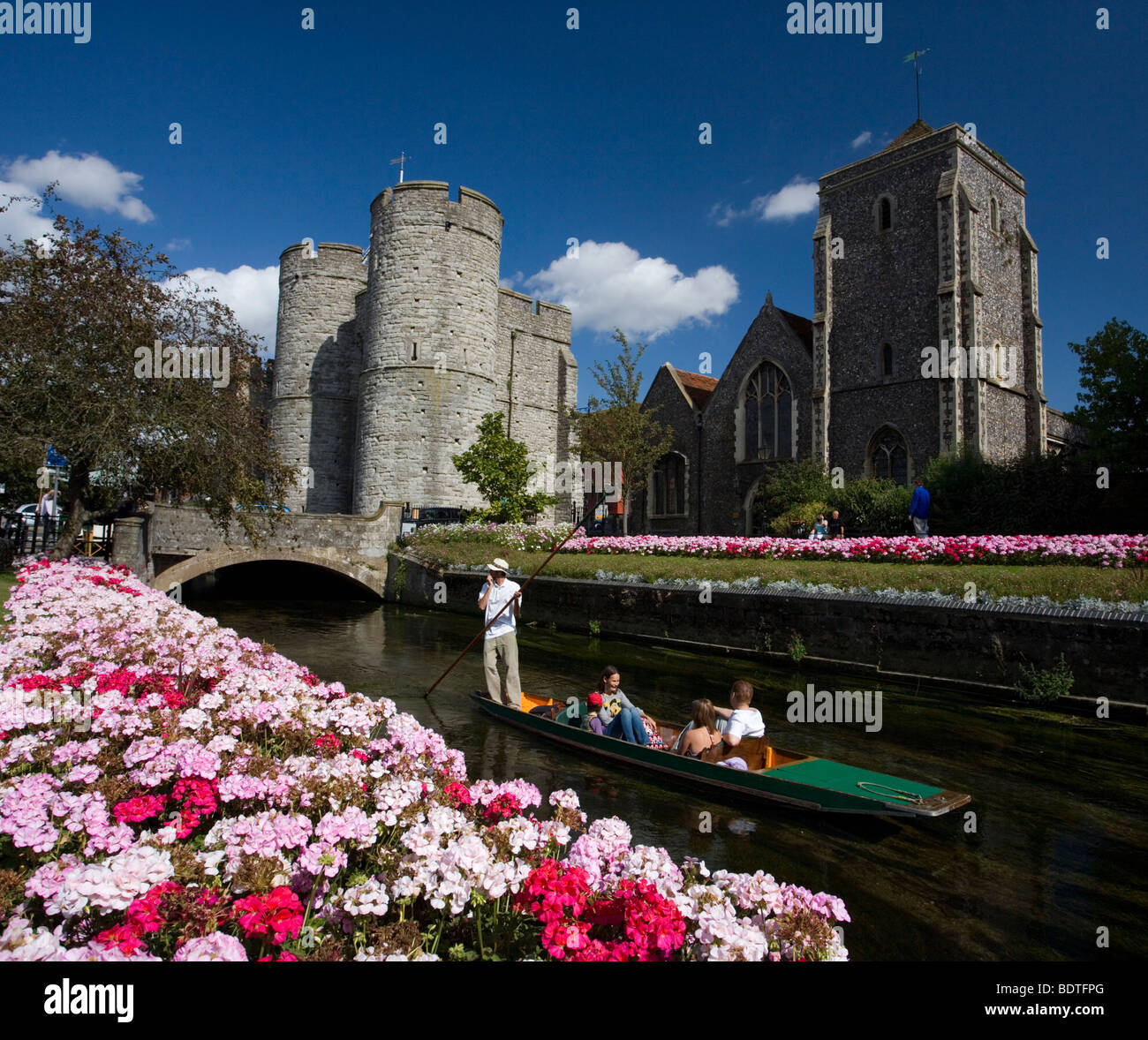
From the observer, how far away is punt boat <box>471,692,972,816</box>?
19.3ft

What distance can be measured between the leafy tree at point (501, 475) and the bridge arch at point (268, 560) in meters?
5.18

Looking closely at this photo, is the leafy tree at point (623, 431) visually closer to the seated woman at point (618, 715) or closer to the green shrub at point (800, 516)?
the green shrub at point (800, 516)

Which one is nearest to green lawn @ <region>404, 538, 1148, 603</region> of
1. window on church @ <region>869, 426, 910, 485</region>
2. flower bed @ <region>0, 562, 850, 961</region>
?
A: flower bed @ <region>0, 562, 850, 961</region>

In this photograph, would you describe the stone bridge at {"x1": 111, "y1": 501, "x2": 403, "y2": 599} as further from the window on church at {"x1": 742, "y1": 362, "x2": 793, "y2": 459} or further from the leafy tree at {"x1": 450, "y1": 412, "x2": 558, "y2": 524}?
the window on church at {"x1": 742, "y1": 362, "x2": 793, "y2": 459}

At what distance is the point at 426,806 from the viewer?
3508mm

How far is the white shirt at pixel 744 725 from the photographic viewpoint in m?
7.05

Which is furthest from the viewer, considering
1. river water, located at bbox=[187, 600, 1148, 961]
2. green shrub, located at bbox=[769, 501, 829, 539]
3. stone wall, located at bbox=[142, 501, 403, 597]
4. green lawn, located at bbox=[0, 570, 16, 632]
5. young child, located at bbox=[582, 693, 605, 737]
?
green shrub, located at bbox=[769, 501, 829, 539]

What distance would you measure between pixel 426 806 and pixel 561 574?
14.9m

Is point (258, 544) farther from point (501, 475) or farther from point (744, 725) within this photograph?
point (744, 725)
